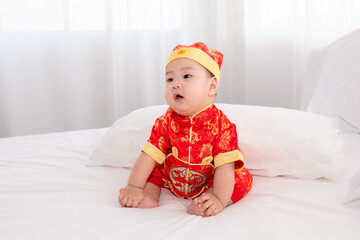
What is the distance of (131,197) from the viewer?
3.21ft

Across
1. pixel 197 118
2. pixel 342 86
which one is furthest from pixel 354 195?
pixel 342 86

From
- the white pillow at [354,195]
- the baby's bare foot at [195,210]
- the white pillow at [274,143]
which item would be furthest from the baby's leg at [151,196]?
the white pillow at [354,195]

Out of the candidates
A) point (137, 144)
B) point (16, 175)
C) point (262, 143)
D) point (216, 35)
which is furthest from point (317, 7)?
point (16, 175)

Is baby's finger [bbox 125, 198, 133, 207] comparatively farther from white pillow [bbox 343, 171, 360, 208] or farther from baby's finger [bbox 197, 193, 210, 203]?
white pillow [bbox 343, 171, 360, 208]

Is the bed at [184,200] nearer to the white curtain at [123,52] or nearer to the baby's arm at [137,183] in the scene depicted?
the baby's arm at [137,183]

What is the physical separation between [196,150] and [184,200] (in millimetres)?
153

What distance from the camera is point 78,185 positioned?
1100mm

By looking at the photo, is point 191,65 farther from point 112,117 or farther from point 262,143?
point 112,117

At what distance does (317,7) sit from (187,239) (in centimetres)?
186

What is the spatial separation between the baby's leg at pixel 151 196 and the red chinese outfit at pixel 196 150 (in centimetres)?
5

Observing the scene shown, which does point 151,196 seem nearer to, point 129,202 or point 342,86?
point 129,202

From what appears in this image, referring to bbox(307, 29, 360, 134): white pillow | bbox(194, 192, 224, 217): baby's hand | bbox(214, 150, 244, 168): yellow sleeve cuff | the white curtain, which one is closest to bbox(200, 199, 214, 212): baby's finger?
bbox(194, 192, 224, 217): baby's hand

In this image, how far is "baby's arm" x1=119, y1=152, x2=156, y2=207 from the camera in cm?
97

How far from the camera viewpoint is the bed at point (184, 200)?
80 centimetres
